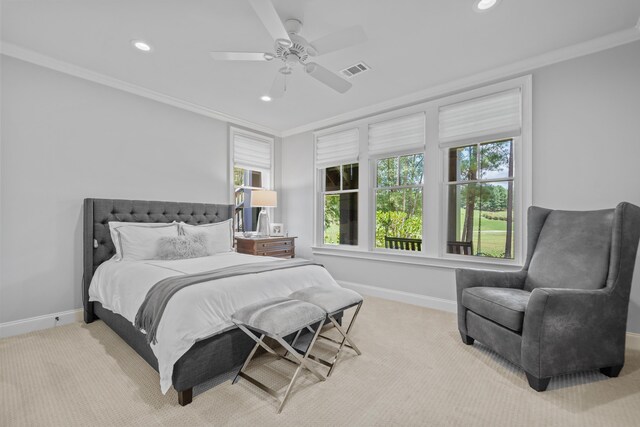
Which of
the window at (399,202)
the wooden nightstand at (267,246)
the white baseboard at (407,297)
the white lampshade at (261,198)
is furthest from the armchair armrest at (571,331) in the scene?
the white lampshade at (261,198)

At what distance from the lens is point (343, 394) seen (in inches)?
74.3

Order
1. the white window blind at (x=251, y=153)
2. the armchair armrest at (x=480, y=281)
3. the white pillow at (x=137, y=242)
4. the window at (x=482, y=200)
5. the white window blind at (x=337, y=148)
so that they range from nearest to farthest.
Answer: the armchair armrest at (x=480, y=281)
the white pillow at (x=137, y=242)
the window at (x=482, y=200)
the white window blind at (x=337, y=148)
the white window blind at (x=251, y=153)

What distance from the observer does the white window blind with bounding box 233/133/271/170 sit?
4.72m

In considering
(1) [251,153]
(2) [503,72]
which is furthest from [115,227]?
(2) [503,72]

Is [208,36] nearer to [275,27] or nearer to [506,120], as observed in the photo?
[275,27]

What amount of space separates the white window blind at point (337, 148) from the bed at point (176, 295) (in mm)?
1672

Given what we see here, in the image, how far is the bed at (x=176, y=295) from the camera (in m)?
1.81

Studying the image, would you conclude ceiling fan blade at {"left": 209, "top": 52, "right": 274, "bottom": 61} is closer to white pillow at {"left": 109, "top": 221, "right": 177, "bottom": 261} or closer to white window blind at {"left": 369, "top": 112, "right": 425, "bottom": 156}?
white pillow at {"left": 109, "top": 221, "right": 177, "bottom": 261}

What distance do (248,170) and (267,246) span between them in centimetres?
140

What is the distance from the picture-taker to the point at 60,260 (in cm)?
306

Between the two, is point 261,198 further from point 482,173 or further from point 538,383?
point 538,383

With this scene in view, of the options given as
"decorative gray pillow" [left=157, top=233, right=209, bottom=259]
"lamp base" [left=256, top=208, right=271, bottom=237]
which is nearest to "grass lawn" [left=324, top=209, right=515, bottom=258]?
"lamp base" [left=256, top=208, right=271, bottom=237]

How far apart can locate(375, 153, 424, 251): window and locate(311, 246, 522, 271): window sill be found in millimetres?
196

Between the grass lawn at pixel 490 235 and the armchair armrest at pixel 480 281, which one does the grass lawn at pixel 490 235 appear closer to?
the grass lawn at pixel 490 235
